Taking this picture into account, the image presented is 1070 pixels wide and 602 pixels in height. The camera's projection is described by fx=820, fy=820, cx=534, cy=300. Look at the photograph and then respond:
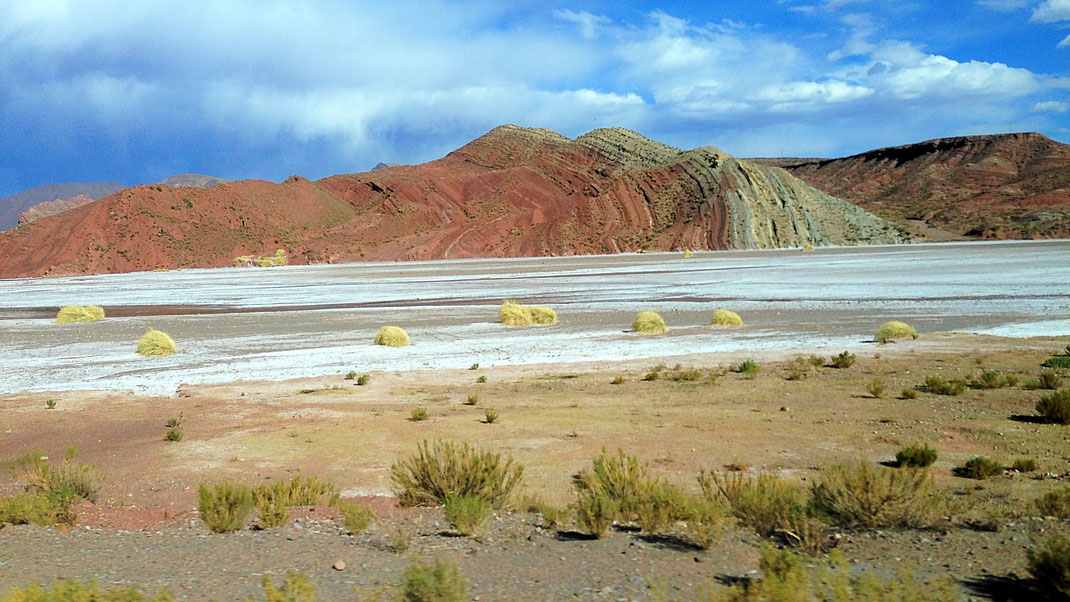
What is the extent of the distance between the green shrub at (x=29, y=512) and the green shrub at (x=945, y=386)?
505 inches

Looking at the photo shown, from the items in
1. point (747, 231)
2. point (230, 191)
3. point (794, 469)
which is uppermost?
point (230, 191)

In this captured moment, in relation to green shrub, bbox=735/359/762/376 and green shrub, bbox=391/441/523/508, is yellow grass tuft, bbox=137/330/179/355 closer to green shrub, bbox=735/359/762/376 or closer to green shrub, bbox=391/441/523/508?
green shrub, bbox=735/359/762/376

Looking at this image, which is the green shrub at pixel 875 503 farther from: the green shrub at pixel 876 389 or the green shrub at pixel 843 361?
the green shrub at pixel 843 361

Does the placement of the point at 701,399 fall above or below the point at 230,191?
below

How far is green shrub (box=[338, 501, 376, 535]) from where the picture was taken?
266 inches

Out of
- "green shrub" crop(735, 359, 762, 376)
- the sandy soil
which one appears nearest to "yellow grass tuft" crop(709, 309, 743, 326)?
the sandy soil

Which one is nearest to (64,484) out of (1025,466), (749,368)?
(1025,466)

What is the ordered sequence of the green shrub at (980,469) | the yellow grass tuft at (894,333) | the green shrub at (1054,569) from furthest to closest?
the yellow grass tuft at (894,333) < the green shrub at (980,469) < the green shrub at (1054,569)

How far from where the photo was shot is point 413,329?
90.0 feet

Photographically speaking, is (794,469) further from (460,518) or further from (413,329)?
(413,329)

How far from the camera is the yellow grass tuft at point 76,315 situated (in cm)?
3300

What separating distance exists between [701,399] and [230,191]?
12252cm

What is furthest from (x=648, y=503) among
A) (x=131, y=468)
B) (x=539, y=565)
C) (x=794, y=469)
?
(x=131, y=468)

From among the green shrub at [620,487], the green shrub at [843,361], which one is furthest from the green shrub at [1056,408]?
the green shrub at [620,487]
